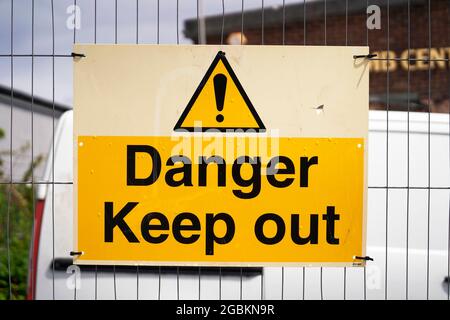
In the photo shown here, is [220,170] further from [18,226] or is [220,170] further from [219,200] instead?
[18,226]

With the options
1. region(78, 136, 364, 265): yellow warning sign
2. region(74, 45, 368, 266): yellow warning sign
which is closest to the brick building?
region(74, 45, 368, 266): yellow warning sign

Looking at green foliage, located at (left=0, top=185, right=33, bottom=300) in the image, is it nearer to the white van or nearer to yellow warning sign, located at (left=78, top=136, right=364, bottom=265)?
the white van

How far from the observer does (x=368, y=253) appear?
149 inches

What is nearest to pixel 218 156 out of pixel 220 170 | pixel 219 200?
pixel 220 170

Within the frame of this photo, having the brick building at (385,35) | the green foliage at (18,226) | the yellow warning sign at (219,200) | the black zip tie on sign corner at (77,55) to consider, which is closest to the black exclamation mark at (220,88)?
the yellow warning sign at (219,200)

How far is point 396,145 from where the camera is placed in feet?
13.0

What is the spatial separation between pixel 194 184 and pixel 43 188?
1306mm

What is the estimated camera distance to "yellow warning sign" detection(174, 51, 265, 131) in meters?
3.19

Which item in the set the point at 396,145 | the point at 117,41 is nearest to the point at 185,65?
the point at 117,41

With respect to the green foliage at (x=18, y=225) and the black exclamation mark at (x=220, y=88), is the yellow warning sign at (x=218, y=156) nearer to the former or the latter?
the black exclamation mark at (x=220, y=88)

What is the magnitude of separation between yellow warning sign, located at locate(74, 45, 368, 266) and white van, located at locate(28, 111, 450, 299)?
416 millimetres

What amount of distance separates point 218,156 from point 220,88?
1.15ft

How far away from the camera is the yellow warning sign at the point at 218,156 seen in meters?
3.20
